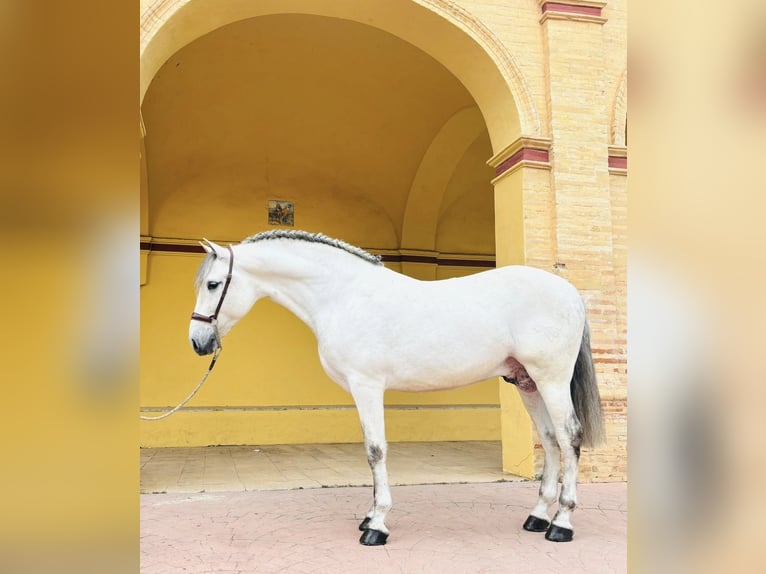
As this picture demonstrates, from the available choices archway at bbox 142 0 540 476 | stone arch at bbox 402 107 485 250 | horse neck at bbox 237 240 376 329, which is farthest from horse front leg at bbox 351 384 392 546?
stone arch at bbox 402 107 485 250

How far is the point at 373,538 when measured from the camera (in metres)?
4.34

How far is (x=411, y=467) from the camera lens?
7.88 m

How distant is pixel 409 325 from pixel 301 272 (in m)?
0.90

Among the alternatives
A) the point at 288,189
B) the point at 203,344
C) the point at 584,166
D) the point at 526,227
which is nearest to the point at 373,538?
the point at 203,344

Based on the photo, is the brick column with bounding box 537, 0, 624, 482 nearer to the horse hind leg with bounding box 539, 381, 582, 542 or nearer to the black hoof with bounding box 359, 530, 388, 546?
Answer: the horse hind leg with bounding box 539, 381, 582, 542

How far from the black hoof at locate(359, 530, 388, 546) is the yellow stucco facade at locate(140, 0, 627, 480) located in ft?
9.11

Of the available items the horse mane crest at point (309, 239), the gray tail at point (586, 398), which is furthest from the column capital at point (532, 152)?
the horse mane crest at point (309, 239)

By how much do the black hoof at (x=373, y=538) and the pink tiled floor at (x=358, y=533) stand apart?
60 millimetres

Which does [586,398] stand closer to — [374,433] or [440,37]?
[374,433]

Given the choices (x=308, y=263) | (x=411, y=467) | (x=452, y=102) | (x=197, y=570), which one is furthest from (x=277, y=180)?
(x=197, y=570)

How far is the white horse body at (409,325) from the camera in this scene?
15.1 ft

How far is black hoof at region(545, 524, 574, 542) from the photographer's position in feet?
14.7
